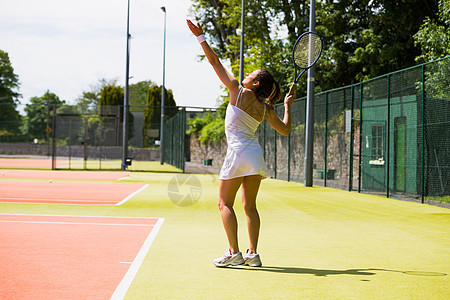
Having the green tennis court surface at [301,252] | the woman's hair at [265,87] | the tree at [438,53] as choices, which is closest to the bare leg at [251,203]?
the green tennis court surface at [301,252]

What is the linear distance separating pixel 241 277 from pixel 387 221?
486 centimetres

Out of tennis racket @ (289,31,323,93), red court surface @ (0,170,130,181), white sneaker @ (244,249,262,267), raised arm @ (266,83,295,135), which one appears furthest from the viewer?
red court surface @ (0,170,130,181)

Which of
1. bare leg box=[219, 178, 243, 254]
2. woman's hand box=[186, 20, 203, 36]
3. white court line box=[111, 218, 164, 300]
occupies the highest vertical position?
woman's hand box=[186, 20, 203, 36]

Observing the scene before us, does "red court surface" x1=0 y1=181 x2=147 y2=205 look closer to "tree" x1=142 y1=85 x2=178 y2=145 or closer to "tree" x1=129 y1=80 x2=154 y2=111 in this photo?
"tree" x1=142 y1=85 x2=178 y2=145

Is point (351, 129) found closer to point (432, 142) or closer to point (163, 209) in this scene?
point (432, 142)

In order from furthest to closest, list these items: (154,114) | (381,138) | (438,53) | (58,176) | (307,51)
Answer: (154,114) → (58,176) → (438,53) → (381,138) → (307,51)

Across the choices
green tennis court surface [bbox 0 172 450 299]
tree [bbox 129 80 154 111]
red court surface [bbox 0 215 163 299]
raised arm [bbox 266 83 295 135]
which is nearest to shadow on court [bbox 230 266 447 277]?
green tennis court surface [bbox 0 172 450 299]

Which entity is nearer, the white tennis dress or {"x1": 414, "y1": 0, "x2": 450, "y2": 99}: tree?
the white tennis dress

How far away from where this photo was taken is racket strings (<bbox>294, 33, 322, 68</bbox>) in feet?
24.2

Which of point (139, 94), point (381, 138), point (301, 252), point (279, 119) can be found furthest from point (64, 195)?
point (139, 94)

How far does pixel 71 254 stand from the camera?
210 inches

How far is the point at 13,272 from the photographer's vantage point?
450 cm

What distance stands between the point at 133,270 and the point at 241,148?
1388 millimetres

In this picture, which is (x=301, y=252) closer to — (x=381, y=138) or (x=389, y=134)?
(x=389, y=134)
